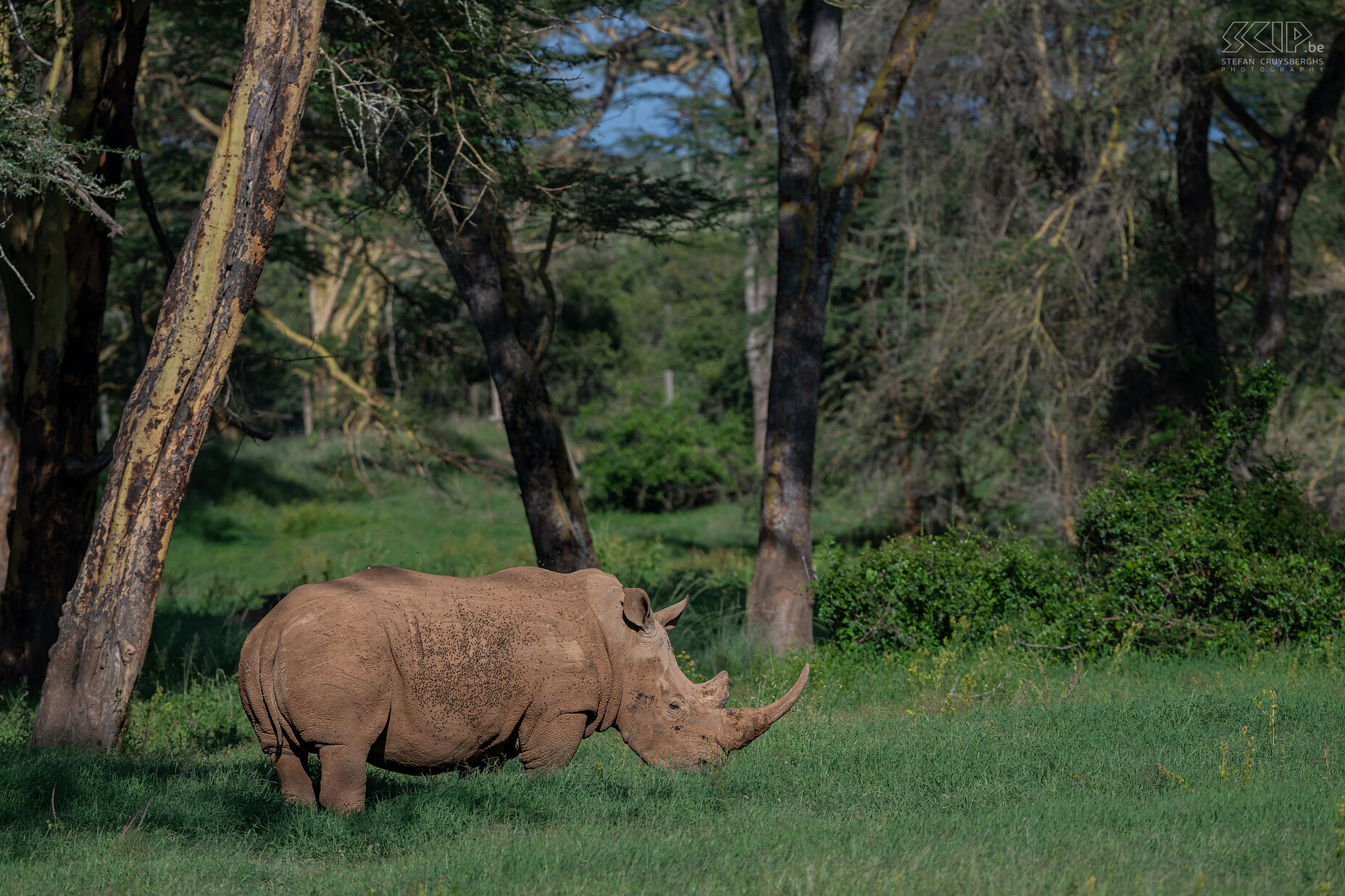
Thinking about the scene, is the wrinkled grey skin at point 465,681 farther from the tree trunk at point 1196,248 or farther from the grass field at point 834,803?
the tree trunk at point 1196,248

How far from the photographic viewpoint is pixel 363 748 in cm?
532

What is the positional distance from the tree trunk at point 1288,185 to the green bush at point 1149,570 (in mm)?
3850

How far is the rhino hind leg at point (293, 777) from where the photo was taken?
5.55 metres

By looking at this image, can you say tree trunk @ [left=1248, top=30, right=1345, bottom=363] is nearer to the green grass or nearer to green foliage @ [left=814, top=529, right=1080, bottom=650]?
green foliage @ [left=814, top=529, right=1080, bottom=650]

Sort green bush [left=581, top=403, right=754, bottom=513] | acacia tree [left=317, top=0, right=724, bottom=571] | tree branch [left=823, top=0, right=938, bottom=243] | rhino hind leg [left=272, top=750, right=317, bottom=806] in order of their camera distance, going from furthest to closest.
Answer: green bush [left=581, top=403, right=754, bottom=513] → tree branch [left=823, top=0, right=938, bottom=243] → acacia tree [left=317, top=0, right=724, bottom=571] → rhino hind leg [left=272, top=750, right=317, bottom=806]

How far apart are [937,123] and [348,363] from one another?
49.0 ft

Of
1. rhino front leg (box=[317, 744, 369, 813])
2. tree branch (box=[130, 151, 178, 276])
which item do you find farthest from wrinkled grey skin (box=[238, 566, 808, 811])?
tree branch (box=[130, 151, 178, 276])

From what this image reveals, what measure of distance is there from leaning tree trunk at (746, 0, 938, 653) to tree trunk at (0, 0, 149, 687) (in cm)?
585

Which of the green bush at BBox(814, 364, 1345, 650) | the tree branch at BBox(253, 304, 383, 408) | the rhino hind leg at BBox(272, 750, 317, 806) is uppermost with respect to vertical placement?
the tree branch at BBox(253, 304, 383, 408)

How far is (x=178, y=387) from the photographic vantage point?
716 centimetres

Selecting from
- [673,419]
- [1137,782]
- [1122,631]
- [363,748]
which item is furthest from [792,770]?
[673,419]

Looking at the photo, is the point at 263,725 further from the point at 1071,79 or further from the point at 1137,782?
the point at 1071,79

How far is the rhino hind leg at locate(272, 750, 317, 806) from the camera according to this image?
218 inches

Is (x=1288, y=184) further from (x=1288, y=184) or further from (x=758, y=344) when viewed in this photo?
(x=758, y=344)
